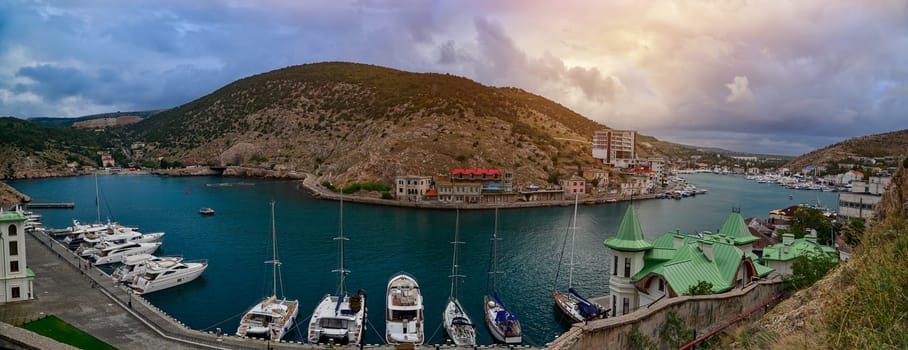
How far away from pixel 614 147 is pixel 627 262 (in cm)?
11189

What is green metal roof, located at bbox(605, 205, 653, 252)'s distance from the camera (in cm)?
2111

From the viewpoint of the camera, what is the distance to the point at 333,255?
133 feet

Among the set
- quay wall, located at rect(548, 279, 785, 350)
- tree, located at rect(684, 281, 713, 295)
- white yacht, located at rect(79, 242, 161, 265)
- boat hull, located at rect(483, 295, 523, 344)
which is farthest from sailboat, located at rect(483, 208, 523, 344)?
white yacht, located at rect(79, 242, 161, 265)

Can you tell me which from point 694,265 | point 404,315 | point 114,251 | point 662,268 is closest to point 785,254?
point 694,265

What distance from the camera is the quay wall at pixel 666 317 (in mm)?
12334

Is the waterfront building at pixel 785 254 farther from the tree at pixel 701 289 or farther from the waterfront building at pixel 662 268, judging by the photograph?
the tree at pixel 701 289

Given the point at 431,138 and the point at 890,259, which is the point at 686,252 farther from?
the point at 431,138

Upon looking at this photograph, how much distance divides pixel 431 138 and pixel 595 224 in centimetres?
4040

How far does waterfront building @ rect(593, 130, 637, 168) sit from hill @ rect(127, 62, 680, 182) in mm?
3238

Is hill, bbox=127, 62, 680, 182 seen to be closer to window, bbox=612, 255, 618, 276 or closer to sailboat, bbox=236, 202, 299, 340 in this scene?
sailboat, bbox=236, 202, 299, 340

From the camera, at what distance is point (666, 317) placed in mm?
14648

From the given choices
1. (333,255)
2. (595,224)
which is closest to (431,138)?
(595,224)

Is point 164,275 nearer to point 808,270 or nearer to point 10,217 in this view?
point 10,217

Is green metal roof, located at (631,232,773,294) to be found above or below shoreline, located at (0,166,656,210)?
above
